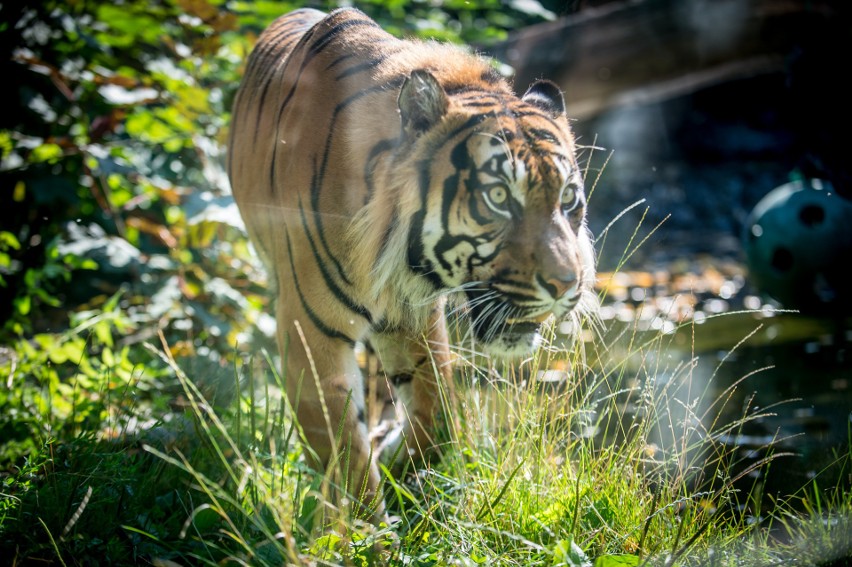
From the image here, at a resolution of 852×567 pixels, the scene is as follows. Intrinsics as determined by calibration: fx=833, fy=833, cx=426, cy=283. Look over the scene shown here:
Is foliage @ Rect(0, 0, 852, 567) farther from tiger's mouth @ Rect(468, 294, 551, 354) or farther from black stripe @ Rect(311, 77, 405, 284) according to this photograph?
black stripe @ Rect(311, 77, 405, 284)

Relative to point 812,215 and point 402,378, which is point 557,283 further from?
point 812,215

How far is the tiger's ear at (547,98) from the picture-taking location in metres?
3.05

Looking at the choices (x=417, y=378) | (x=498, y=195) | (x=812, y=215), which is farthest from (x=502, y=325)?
(x=812, y=215)

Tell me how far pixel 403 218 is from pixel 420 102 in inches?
15.2

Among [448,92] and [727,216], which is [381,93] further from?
[727,216]

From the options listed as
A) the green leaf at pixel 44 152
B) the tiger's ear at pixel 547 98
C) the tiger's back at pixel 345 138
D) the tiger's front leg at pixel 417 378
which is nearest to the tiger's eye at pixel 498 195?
the tiger's back at pixel 345 138

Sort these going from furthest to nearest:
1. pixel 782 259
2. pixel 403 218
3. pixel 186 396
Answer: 1. pixel 782 259
2. pixel 186 396
3. pixel 403 218

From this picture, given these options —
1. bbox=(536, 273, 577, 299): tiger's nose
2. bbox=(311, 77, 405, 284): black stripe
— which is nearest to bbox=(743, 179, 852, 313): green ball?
bbox=(536, 273, 577, 299): tiger's nose

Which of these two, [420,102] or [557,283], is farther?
[420,102]

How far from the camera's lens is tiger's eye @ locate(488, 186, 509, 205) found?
8.70 ft

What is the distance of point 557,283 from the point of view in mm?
2559

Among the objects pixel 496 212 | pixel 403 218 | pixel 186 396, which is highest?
pixel 496 212

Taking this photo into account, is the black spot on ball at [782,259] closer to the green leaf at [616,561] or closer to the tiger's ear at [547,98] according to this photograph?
the tiger's ear at [547,98]

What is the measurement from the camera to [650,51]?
7.18 metres
